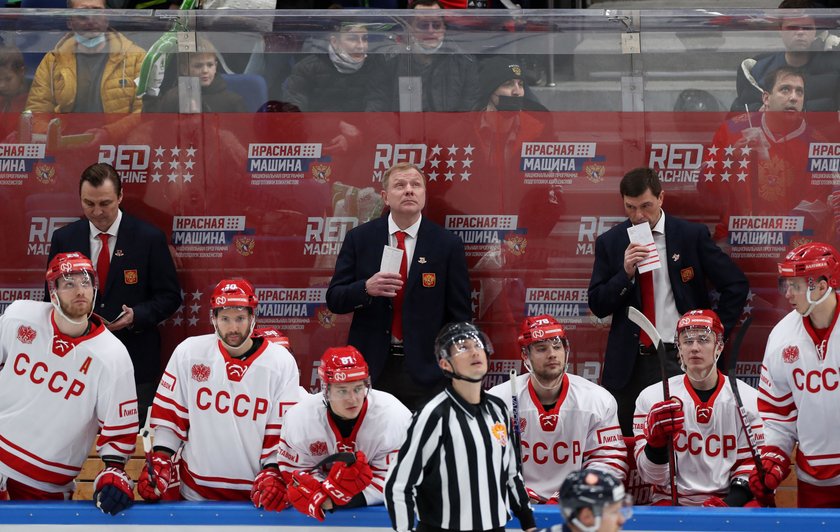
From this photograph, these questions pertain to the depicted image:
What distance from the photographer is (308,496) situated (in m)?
4.72

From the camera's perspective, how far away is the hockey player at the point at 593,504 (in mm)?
3383

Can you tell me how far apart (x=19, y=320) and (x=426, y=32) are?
7.78ft

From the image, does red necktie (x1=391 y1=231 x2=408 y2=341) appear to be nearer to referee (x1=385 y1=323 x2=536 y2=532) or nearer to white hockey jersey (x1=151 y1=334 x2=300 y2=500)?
white hockey jersey (x1=151 y1=334 x2=300 y2=500)

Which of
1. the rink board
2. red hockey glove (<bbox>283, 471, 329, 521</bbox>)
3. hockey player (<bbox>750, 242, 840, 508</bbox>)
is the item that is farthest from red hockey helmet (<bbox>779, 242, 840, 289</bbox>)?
red hockey glove (<bbox>283, 471, 329, 521</bbox>)

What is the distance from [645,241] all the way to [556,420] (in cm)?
96

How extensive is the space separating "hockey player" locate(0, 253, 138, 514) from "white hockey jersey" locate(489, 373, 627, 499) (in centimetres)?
160

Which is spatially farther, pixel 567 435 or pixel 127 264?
pixel 127 264

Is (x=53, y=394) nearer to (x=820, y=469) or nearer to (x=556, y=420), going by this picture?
(x=556, y=420)

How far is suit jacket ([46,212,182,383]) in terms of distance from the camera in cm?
602

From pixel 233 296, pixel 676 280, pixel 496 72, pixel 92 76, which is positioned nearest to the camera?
pixel 233 296

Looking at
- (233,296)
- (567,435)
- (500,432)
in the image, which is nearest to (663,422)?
(567,435)

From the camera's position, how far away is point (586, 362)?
619cm

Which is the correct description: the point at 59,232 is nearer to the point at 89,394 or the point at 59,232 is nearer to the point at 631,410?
the point at 89,394

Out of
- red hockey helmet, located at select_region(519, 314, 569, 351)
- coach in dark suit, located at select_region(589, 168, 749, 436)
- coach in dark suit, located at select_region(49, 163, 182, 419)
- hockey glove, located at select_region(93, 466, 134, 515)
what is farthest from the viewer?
coach in dark suit, located at select_region(49, 163, 182, 419)
